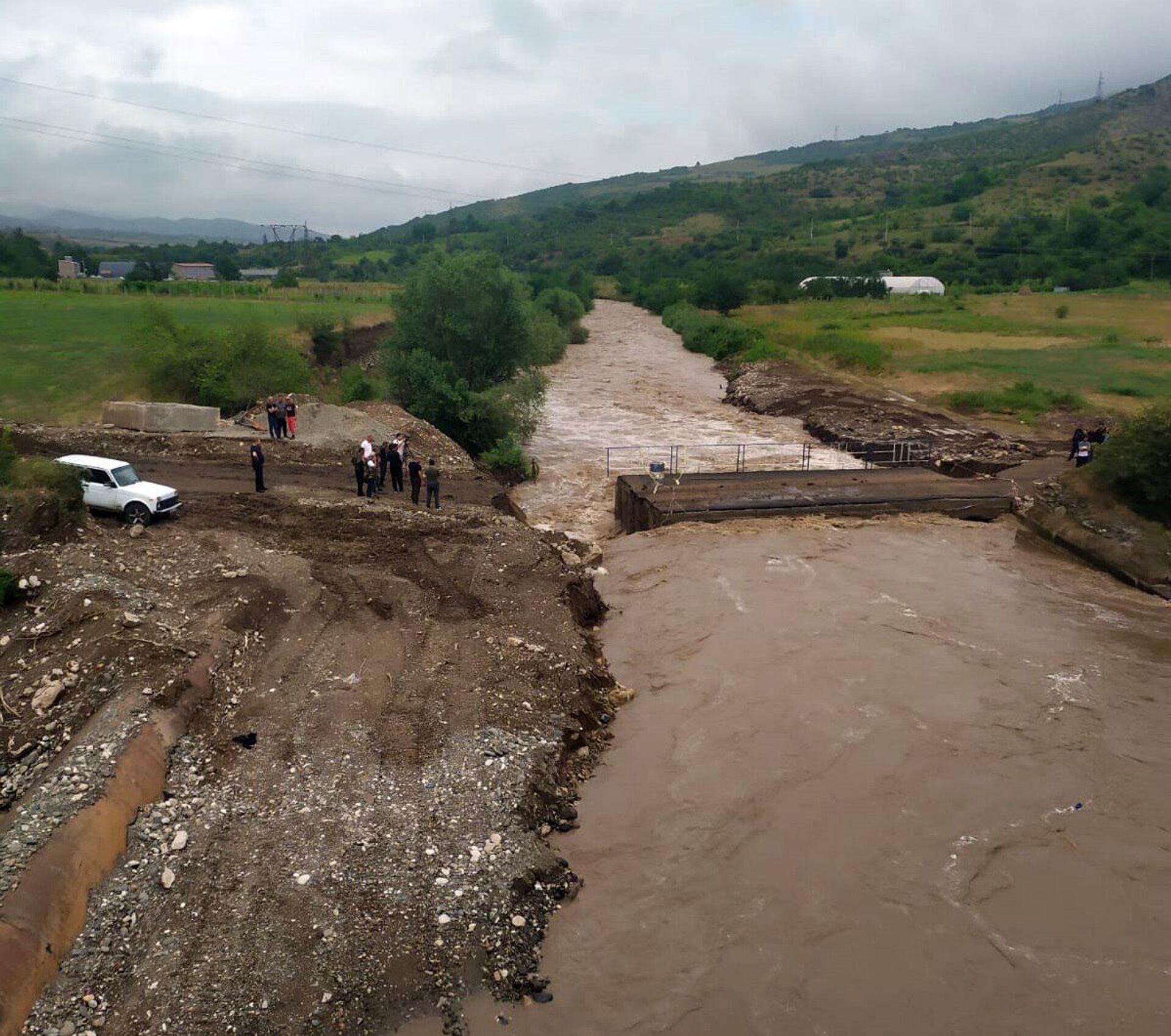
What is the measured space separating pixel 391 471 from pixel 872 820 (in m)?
16.1

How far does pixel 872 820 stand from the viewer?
12289 millimetres

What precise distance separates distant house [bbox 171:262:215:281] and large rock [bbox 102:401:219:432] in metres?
94.1

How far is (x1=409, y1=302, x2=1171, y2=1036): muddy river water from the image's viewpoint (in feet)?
30.9

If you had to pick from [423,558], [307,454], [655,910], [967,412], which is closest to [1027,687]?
A: [655,910]

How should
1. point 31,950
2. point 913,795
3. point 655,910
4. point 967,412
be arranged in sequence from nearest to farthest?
point 31,950 → point 655,910 → point 913,795 → point 967,412

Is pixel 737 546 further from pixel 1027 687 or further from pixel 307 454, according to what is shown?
pixel 307 454

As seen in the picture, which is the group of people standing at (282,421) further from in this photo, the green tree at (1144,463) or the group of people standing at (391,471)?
the green tree at (1144,463)

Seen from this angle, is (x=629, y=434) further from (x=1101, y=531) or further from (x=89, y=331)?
(x=89, y=331)

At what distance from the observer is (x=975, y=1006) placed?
9312 mm

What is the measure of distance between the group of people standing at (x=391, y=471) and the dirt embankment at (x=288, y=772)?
3239 mm

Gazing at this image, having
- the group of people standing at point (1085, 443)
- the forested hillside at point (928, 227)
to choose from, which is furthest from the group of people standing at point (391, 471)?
the forested hillside at point (928, 227)

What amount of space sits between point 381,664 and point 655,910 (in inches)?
255

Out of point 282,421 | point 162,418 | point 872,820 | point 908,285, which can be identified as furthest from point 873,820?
point 908,285

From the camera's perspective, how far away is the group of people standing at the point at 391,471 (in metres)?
22.6
